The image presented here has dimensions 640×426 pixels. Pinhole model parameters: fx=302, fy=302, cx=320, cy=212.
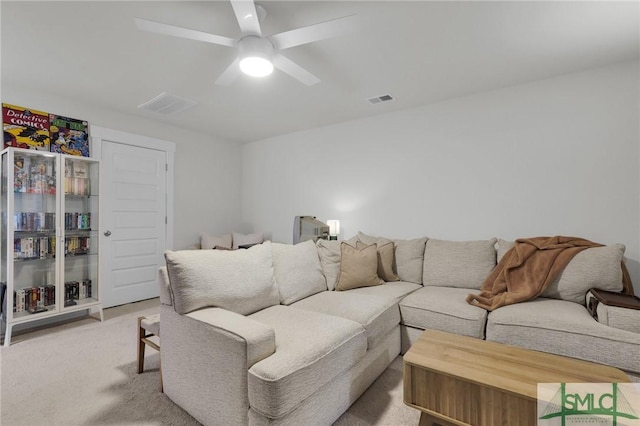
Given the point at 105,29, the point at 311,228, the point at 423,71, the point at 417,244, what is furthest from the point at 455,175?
the point at 105,29

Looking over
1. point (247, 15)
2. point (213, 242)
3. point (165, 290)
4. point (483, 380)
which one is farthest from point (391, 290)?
point (213, 242)

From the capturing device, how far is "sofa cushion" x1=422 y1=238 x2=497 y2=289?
2805 millimetres

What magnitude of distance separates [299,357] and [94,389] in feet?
5.13

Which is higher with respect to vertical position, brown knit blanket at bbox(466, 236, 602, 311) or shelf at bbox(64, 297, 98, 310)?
brown knit blanket at bbox(466, 236, 602, 311)

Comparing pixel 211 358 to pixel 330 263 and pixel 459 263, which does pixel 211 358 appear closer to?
pixel 330 263

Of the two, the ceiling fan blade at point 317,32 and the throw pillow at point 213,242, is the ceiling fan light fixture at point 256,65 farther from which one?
the throw pillow at point 213,242

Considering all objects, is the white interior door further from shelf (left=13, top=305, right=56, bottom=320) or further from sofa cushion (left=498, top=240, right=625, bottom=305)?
sofa cushion (left=498, top=240, right=625, bottom=305)

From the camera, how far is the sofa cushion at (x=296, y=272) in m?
2.31

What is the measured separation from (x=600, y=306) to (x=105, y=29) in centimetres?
384

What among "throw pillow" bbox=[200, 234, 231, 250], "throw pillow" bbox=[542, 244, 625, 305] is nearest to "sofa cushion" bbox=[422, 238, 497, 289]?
"throw pillow" bbox=[542, 244, 625, 305]

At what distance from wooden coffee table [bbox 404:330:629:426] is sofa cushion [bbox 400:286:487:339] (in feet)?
1.71

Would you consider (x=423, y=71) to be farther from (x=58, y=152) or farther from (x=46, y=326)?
(x=46, y=326)

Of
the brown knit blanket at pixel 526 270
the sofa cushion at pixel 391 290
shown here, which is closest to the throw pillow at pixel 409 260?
the sofa cushion at pixel 391 290

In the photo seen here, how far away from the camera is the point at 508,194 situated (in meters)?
3.06
